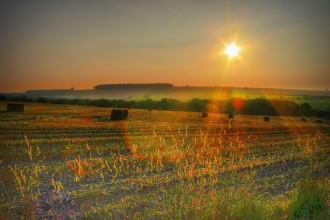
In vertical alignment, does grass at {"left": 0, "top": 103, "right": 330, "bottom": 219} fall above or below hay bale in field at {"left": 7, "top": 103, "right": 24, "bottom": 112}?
below

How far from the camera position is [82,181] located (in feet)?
25.0

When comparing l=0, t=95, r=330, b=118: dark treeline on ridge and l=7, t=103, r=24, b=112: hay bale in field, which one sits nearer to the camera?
l=7, t=103, r=24, b=112: hay bale in field

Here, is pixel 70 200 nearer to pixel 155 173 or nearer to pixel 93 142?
pixel 155 173

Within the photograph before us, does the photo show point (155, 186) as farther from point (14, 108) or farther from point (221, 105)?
point (221, 105)

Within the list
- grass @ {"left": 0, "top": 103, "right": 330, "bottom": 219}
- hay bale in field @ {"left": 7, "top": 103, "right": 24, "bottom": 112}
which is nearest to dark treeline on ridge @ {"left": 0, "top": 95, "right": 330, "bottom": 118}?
hay bale in field @ {"left": 7, "top": 103, "right": 24, "bottom": 112}

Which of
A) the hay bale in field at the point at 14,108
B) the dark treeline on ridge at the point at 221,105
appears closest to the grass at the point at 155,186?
the hay bale in field at the point at 14,108

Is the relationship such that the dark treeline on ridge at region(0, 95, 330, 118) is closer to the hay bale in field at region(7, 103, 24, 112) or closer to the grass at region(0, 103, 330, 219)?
the hay bale in field at region(7, 103, 24, 112)

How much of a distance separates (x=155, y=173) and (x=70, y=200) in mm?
2788

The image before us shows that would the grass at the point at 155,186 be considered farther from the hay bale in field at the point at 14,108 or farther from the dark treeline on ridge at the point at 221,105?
the dark treeline on ridge at the point at 221,105

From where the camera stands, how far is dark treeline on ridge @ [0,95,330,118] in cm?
5225

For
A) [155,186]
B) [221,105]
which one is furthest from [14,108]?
[221,105]

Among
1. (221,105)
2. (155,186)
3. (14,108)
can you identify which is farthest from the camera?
(221,105)

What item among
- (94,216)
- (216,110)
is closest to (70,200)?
(94,216)

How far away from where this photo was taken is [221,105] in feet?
191
